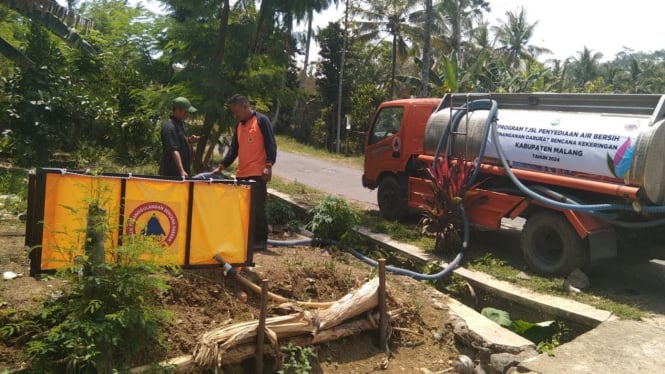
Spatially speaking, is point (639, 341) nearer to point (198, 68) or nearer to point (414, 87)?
point (198, 68)

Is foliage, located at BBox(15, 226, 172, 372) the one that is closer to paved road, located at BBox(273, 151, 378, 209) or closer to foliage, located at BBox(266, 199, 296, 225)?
foliage, located at BBox(266, 199, 296, 225)

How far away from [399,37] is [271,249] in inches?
940

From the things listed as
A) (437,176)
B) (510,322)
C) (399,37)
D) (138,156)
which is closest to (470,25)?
(399,37)

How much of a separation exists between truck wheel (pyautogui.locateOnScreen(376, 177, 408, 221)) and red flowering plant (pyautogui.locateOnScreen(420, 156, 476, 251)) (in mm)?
→ 1737

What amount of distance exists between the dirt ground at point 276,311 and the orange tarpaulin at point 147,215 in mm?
248

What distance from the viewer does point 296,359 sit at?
4.07 meters

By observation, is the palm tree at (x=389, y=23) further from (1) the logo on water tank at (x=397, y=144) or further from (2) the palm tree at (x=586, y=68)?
(2) the palm tree at (x=586, y=68)

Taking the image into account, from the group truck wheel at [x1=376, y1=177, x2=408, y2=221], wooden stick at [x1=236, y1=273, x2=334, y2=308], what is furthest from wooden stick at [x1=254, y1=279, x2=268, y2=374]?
truck wheel at [x1=376, y1=177, x2=408, y2=221]

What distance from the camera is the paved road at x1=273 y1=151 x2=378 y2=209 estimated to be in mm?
13567

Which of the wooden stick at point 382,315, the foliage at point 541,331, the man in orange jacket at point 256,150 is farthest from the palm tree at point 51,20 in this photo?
the foliage at point 541,331

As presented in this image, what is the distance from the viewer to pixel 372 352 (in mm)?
4539

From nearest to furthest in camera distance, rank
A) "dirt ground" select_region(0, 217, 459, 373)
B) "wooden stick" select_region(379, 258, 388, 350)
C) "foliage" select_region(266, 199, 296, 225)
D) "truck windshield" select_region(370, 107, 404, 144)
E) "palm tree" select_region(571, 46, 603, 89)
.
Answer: "dirt ground" select_region(0, 217, 459, 373) < "wooden stick" select_region(379, 258, 388, 350) < "foliage" select_region(266, 199, 296, 225) < "truck windshield" select_region(370, 107, 404, 144) < "palm tree" select_region(571, 46, 603, 89)

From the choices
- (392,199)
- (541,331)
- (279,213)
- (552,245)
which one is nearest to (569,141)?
(552,245)

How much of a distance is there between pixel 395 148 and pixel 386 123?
0.61 metres
